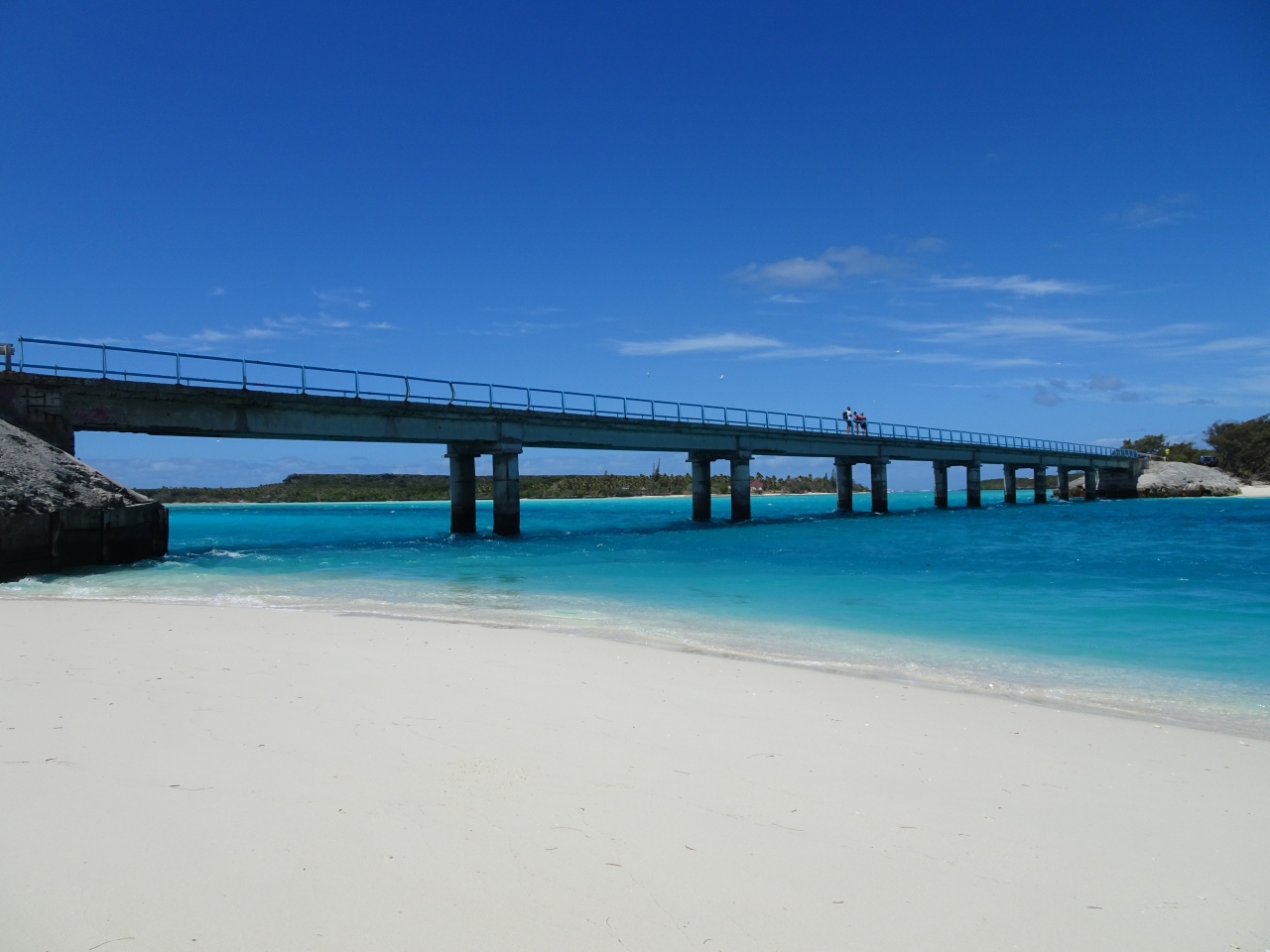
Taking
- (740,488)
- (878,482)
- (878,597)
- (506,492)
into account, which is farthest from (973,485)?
(878,597)

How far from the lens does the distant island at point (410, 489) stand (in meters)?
141

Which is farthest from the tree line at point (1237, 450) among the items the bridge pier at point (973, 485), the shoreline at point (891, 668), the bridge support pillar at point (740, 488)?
the shoreline at point (891, 668)

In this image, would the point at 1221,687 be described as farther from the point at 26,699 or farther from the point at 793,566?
the point at 793,566

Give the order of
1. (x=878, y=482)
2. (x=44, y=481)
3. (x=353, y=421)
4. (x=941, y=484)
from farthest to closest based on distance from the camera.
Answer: (x=941, y=484) < (x=878, y=482) < (x=353, y=421) < (x=44, y=481)

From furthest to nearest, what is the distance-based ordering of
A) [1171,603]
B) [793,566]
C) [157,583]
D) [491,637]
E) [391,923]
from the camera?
[793,566], [157,583], [1171,603], [491,637], [391,923]

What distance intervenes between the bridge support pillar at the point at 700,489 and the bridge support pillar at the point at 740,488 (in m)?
1.77

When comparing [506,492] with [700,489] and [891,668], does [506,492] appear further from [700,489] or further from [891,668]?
[891,668]

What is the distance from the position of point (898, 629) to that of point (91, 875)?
1129 cm

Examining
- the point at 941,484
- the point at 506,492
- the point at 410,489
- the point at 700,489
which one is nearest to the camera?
the point at 506,492

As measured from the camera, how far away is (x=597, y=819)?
414cm

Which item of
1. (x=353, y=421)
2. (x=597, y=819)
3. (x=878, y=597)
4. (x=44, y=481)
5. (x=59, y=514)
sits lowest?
(x=878, y=597)

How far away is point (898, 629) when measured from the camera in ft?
40.9

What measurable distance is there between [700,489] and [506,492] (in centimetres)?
1760

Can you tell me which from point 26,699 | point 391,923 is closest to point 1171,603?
point 391,923
